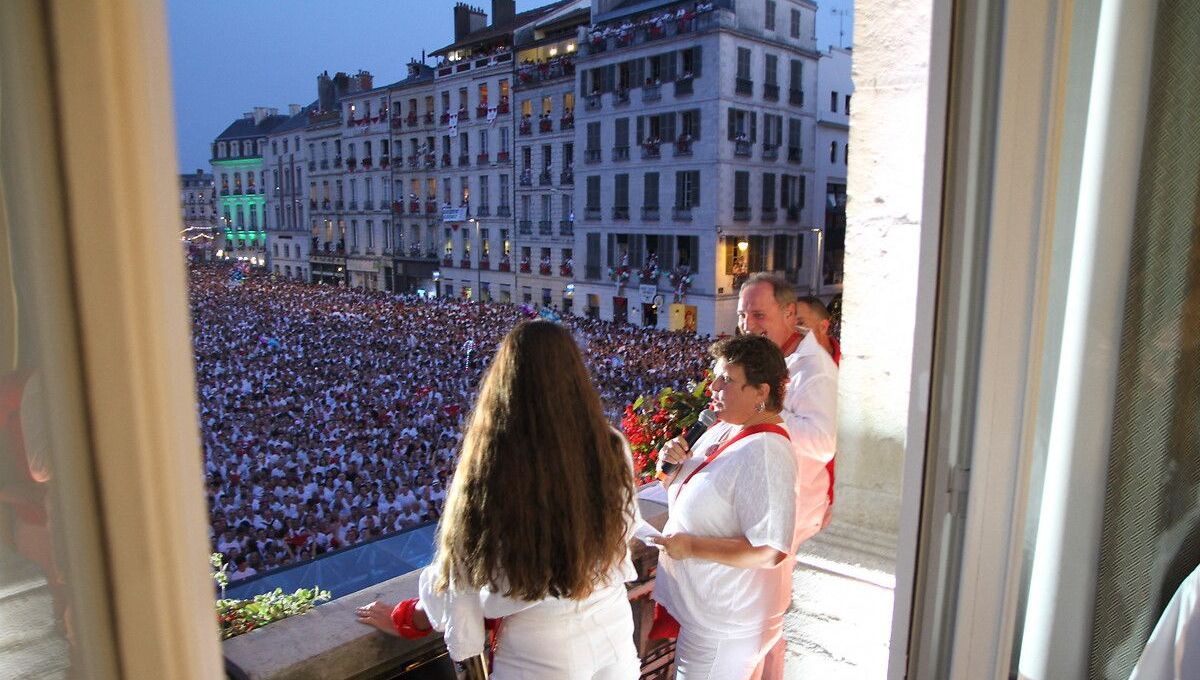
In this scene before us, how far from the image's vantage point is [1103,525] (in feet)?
3.56

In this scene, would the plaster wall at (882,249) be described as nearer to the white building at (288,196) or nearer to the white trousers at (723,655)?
the white trousers at (723,655)

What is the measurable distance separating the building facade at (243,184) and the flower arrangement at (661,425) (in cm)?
3256

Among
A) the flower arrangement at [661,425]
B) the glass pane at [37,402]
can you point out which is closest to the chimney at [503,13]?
the flower arrangement at [661,425]

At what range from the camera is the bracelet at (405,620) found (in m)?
1.25

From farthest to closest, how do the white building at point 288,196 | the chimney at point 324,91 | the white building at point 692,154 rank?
1. the chimney at point 324,91
2. the white building at point 288,196
3. the white building at point 692,154

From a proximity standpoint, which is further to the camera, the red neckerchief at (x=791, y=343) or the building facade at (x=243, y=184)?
the building facade at (x=243, y=184)

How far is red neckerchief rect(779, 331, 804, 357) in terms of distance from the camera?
2.06 metres

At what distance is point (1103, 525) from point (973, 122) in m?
0.58

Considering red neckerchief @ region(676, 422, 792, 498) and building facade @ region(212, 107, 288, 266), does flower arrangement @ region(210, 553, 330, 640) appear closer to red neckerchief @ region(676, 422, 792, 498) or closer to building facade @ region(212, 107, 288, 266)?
red neckerchief @ region(676, 422, 792, 498)

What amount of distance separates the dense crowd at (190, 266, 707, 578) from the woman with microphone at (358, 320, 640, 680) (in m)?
0.28

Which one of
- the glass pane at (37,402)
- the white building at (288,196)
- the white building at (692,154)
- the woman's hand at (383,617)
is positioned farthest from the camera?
the white building at (288,196)

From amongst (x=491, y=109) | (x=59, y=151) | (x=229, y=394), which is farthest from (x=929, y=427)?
(x=491, y=109)

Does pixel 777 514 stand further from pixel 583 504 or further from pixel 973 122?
pixel 973 122

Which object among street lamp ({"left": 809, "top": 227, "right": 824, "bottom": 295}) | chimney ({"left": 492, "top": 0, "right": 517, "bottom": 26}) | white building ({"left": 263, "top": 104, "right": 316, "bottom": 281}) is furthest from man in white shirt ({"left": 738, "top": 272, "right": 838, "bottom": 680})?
white building ({"left": 263, "top": 104, "right": 316, "bottom": 281})
